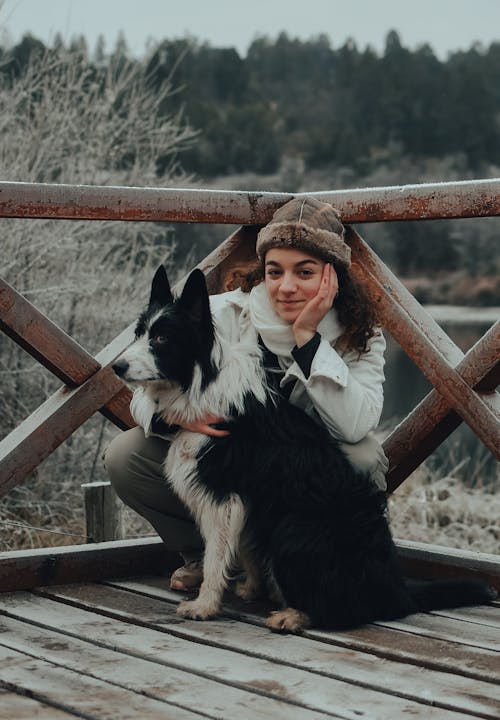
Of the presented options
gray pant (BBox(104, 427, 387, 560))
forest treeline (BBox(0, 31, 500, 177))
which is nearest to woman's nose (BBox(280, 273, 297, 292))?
gray pant (BBox(104, 427, 387, 560))

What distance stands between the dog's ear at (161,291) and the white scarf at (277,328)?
11.8 inches

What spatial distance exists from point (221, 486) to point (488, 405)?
36.1 inches

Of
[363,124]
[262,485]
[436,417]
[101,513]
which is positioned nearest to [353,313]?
[436,417]

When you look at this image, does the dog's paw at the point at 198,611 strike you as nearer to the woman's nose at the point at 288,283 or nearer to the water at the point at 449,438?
the woman's nose at the point at 288,283

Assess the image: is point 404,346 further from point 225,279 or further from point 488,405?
point 225,279

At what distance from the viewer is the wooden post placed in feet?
14.1

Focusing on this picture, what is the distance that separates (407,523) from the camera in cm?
800

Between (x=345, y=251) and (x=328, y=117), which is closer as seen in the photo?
(x=345, y=251)

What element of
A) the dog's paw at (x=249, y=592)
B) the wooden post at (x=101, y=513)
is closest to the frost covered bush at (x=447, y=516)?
the wooden post at (x=101, y=513)

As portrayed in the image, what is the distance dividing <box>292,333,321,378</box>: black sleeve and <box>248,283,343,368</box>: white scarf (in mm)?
95

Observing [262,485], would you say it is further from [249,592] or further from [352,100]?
[352,100]

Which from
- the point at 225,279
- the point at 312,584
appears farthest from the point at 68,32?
the point at 312,584

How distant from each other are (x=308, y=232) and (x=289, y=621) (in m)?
1.19

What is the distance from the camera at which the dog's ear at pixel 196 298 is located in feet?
10.4
